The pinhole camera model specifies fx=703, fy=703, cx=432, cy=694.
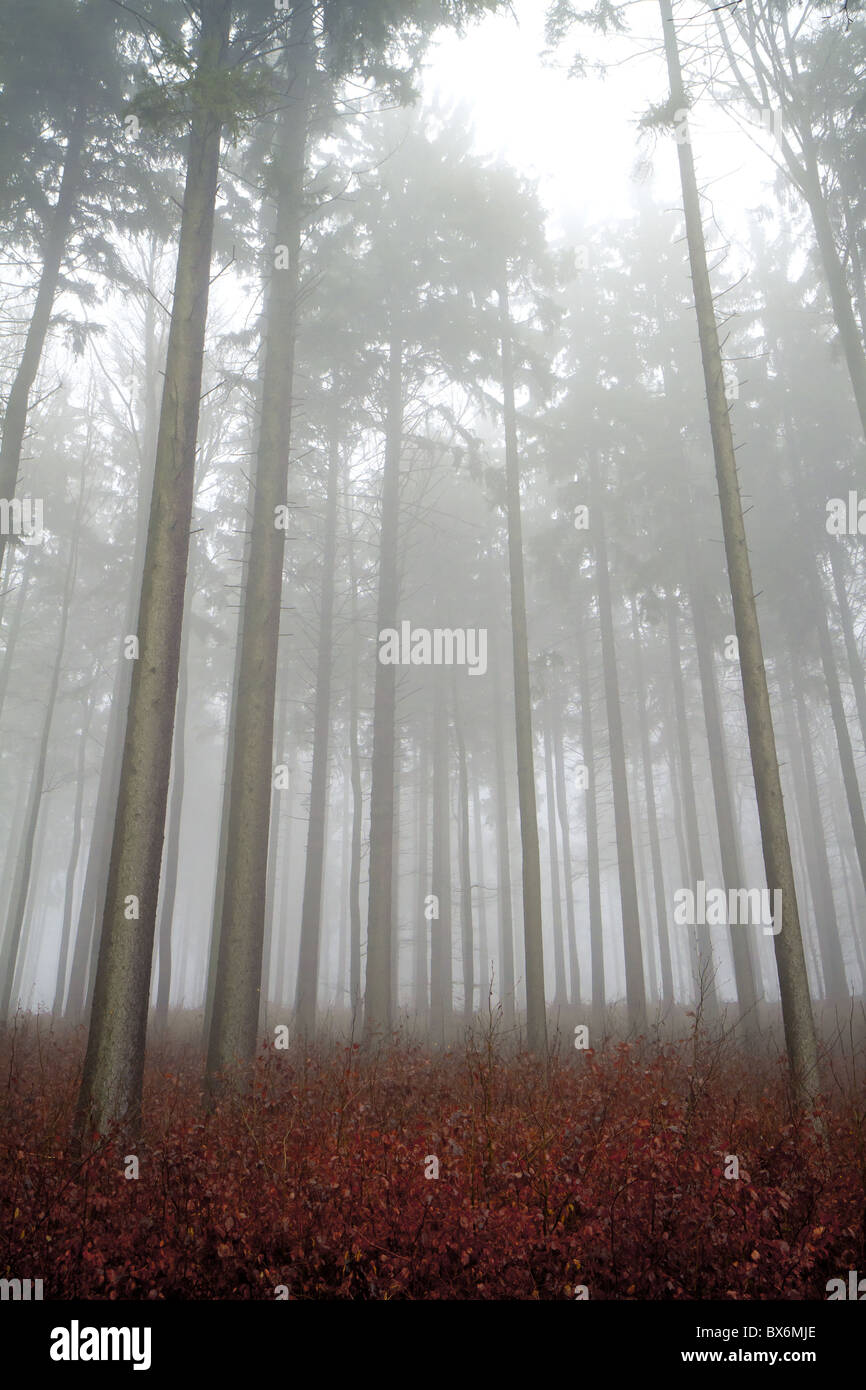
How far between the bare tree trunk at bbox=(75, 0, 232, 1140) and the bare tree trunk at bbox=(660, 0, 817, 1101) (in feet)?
18.2

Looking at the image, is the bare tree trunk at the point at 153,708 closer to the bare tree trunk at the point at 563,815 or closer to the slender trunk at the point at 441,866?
the slender trunk at the point at 441,866

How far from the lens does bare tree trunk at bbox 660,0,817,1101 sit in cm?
661

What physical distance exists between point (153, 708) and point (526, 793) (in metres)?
6.37

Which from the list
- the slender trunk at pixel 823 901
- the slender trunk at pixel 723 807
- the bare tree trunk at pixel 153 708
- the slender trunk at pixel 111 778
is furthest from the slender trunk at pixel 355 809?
the slender trunk at pixel 823 901

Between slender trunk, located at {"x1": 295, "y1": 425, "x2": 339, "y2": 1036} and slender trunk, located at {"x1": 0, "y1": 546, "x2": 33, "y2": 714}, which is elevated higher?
slender trunk, located at {"x1": 0, "y1": 546, "x2": 33, "y2": 714}

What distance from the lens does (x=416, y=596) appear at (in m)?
20.6

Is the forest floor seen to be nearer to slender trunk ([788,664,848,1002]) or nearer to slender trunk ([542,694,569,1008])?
slender trunk ([788,664,848,1002])

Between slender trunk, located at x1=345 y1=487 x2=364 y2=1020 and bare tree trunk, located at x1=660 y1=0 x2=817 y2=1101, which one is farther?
slender trunk, located at x1=345 y1=487 x2=364 y2=1020

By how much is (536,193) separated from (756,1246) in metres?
16.2

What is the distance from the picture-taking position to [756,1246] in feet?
13.2

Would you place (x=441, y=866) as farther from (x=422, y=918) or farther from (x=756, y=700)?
(x=756, y=700)

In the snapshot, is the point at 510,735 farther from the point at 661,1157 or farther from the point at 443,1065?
the point at 661,1157

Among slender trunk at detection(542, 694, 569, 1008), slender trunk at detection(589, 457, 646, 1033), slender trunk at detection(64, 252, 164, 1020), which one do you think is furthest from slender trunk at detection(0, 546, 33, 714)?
slender trunk at detection(542, 694, 569, 1008)
